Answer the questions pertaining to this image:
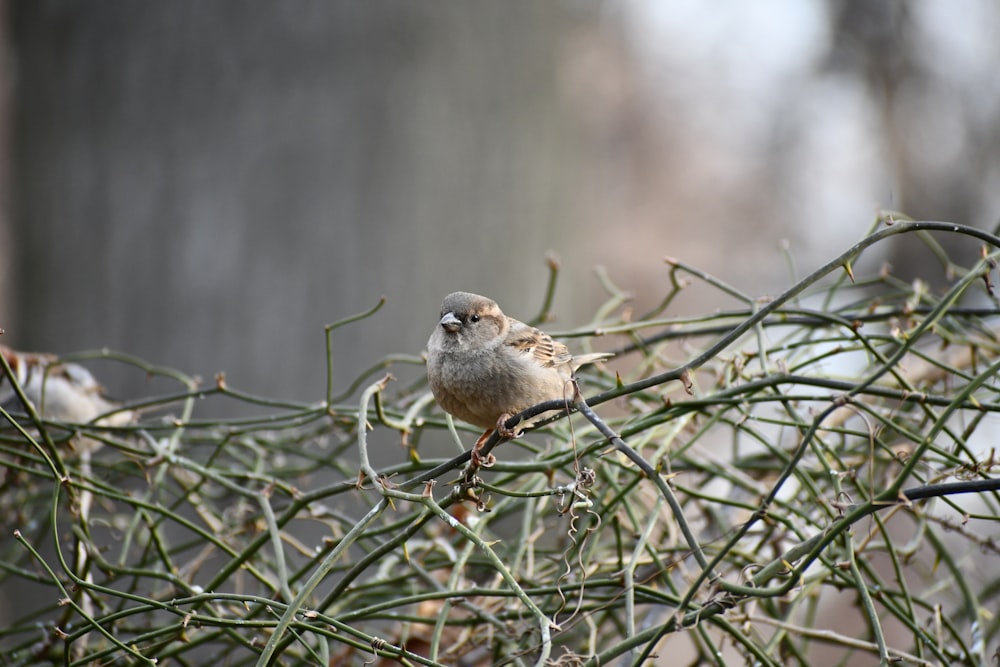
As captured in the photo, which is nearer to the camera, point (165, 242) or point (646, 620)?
point (646, 620)

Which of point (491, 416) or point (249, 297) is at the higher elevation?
point (249, 297)

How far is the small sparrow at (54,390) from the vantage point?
5.94 ft

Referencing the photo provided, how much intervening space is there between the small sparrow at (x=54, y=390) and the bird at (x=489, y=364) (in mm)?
647

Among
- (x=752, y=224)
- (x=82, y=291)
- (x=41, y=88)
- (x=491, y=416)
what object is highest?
(x=752, y=224)

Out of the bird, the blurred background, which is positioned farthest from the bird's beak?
the blurred background

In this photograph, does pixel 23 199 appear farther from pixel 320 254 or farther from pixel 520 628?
pixel 520 628

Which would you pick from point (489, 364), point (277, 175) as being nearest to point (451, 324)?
point (489, 364)

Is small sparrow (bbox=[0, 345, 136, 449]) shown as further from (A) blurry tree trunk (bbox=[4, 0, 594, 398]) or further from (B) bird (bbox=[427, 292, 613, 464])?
(A) blurry tree trunk (bbox=[4, 0, 594, 398])

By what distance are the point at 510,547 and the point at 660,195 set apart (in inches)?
264

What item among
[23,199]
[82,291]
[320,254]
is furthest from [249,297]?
[23,199]

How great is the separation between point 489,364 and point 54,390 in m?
0.87

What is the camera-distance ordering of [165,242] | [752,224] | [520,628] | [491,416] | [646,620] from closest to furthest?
1. [520,628]
2. [491,416]
3. [646,620]
4. [165,242]
5. [752,224]

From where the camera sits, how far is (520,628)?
150cm

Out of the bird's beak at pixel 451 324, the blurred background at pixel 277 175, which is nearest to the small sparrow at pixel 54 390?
the bird's beak at pixel 451 324
